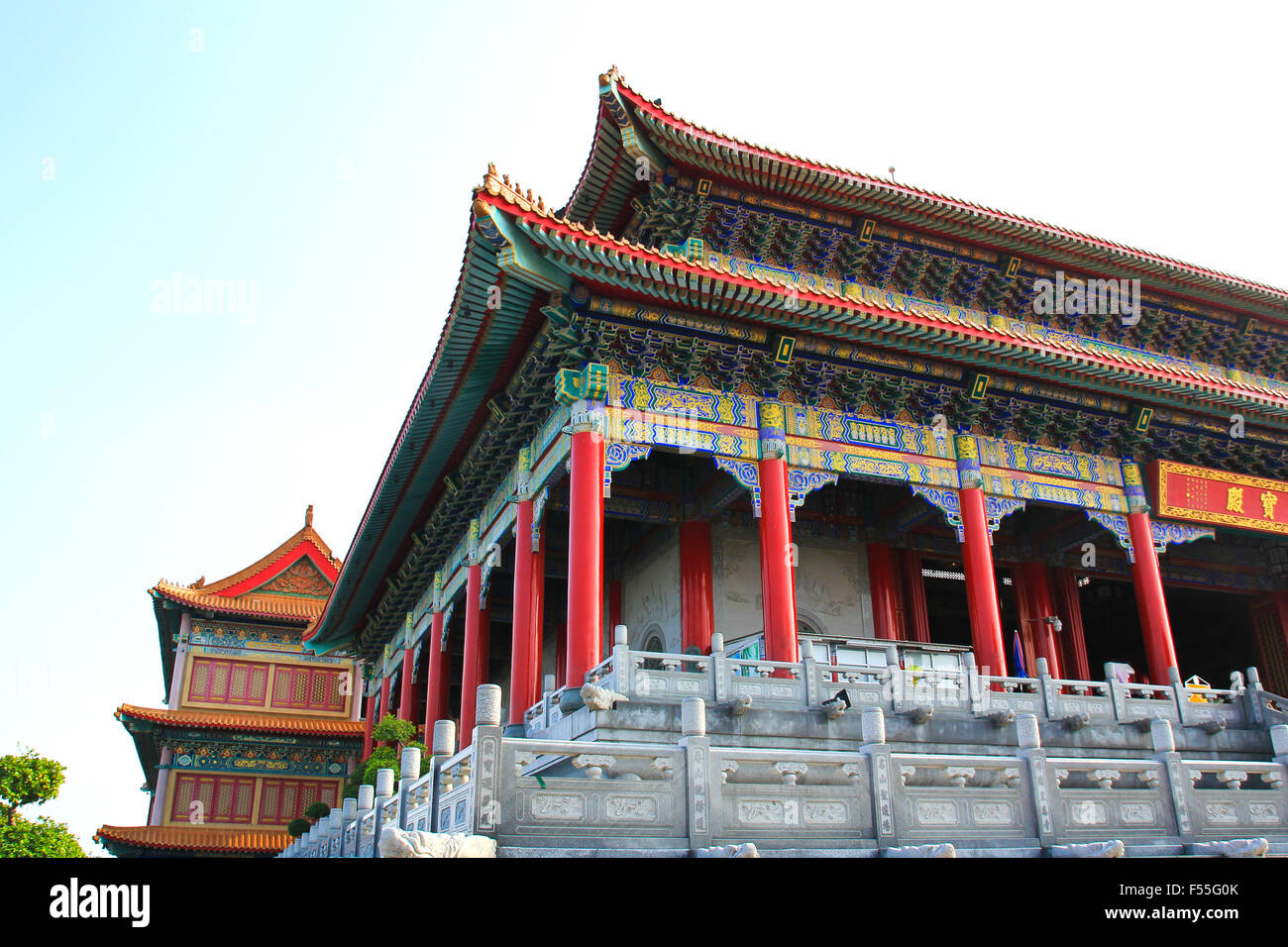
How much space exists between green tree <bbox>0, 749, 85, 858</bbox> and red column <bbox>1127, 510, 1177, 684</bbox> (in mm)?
20467

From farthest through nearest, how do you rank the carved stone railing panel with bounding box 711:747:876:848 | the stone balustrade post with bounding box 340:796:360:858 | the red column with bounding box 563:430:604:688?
the red column with bounding box 563:430:604:688, the stone balustrade post with bounding box 340:796:360:858, the carved stone railing panel with bounding box 711:747:876:848

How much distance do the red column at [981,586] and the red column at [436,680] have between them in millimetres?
11263

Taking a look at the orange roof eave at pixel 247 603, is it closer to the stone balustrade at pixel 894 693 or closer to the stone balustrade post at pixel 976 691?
the stone balustrade at pixel 894 693

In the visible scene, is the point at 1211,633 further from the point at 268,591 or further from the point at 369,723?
the point at 268,591

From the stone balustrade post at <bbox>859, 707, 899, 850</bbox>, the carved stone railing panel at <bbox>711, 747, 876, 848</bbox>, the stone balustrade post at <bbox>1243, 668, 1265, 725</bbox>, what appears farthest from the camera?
the stone balustrade post at <bbox>1243, 668, 1265, 725</bbox>

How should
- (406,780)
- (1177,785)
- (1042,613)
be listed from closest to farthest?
(1177,785)
(406,780)
(1042,613)

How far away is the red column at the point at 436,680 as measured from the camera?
72.3 feet

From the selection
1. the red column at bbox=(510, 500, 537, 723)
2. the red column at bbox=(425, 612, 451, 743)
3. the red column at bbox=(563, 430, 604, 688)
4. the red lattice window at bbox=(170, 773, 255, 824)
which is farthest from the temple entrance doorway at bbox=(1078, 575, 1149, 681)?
Result: the red lattice window at bbox=(170, 773, 255, 824)

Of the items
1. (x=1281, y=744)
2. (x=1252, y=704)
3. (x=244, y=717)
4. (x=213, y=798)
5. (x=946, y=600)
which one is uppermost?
(x=946, y=600)

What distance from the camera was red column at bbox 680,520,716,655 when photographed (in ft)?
57.4

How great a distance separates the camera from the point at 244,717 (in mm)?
32250

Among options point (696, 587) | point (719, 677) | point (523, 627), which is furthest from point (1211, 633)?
point (719, 677)

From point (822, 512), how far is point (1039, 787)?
1061 cm

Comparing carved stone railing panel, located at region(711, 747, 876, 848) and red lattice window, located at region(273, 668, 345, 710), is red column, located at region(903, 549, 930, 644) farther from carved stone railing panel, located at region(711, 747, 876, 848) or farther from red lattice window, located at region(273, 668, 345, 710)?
red lattice window, located at region(273, 668, 345, 710)
